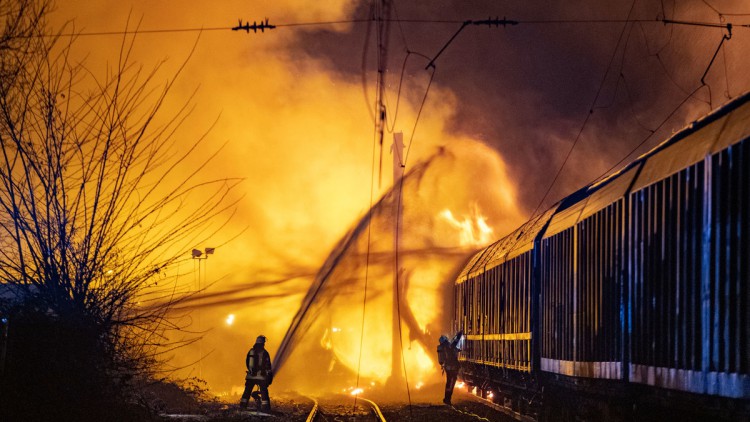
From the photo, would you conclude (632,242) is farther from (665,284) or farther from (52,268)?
(52,268)

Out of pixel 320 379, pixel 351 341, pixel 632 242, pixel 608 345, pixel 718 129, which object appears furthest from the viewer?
pixel 320 379

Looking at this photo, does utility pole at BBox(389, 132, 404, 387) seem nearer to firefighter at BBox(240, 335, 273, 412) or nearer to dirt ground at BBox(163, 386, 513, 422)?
dirt ground at BBox(163, 386, 513, 422)

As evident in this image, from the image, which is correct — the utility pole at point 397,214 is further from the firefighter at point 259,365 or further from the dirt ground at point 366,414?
the firefighter at point 259,365

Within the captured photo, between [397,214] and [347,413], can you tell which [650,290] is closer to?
[347,413]

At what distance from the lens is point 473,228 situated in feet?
124

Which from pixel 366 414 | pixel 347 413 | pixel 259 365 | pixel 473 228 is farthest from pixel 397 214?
pixel 259 365

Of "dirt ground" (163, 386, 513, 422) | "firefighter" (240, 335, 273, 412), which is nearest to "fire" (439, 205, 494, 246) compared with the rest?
"dirt ground" (163, 386, 513, 422)

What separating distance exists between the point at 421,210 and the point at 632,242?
2812 centimetres

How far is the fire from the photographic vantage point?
3775 centimetres

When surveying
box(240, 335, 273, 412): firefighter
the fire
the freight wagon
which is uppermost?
the fire

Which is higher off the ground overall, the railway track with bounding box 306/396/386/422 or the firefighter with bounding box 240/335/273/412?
the firefighter with bounding box 240/335/273/412

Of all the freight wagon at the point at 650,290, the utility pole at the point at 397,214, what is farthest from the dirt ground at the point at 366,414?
the utility pole at the point at 397,214

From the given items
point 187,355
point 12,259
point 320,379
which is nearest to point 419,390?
point 320,379

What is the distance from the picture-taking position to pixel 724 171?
7.49 m
